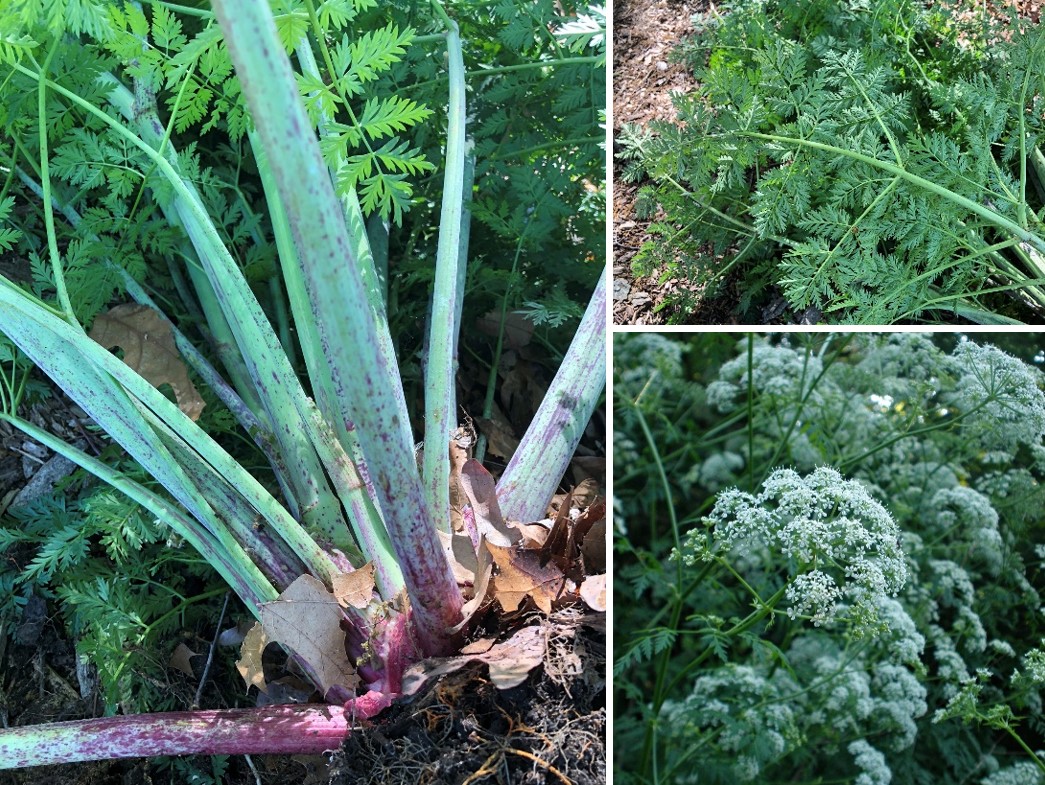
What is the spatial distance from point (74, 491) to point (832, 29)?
237cm

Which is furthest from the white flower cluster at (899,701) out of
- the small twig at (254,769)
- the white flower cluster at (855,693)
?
the small twig at (254,769)

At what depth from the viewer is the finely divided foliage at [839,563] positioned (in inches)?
64.1

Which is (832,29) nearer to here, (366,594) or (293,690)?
(366,594)

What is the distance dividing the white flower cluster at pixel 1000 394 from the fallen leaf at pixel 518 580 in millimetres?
893

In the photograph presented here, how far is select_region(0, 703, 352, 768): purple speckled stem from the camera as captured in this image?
1607 mm

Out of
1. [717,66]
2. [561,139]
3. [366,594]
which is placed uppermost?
[717,66]

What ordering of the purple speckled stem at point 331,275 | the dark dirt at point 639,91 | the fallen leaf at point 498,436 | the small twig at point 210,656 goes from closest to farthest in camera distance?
the purple speckled stem at point 331,275
the small twig at point 210,656
the fallen leaf at point 498,436
the dark dirt at point 639,91

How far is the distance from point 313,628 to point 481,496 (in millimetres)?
407

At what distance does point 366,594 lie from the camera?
1.62 metres

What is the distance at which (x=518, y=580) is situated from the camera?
1635 mm

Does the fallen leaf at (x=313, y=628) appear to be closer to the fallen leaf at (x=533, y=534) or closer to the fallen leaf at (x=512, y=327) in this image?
the fallen leaf at (x=533, y=534)

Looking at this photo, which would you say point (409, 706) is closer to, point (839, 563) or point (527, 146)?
point (839, 563)

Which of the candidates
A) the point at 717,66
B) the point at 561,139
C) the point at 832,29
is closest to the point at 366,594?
the point at 561,139

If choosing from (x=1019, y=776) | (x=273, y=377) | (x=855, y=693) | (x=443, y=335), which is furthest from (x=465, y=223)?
(x=1019, y=776)
